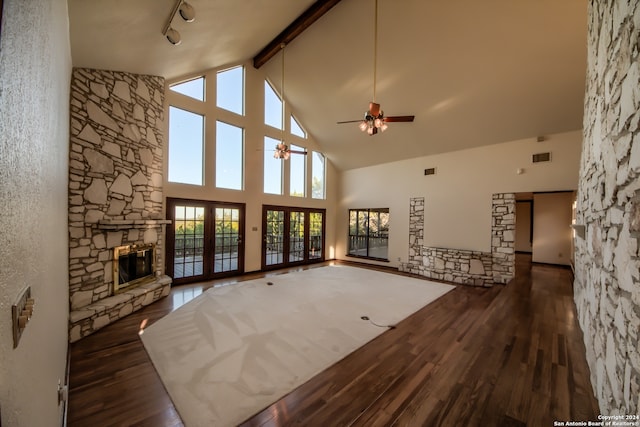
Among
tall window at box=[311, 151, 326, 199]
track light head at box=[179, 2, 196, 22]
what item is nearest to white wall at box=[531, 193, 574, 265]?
tall window at box=[311, 151, 326, 199]

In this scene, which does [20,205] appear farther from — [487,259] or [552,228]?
[552,228]

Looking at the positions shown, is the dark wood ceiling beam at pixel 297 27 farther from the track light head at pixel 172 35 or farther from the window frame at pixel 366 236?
the window frame at pixel 366 236

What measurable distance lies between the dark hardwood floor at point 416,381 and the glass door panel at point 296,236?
4.63 m

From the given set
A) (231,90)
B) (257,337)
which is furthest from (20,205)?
(231,90)

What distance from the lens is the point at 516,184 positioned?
552 centimetres

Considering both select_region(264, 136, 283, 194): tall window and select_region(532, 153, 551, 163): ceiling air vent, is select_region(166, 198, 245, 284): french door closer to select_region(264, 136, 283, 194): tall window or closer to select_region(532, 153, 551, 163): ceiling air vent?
select_region(264, 136, 283, 194): tall window

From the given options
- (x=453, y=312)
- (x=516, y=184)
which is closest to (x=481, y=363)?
(x=453, y=312)

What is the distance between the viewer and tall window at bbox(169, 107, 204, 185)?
537 cm

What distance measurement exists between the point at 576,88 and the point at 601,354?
4758 mm

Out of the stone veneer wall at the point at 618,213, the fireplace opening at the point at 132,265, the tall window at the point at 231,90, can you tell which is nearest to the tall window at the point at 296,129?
the tall window at the point at 231,90

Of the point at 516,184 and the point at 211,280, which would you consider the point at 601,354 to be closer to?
the point at 516,184

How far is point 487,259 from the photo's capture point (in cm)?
572

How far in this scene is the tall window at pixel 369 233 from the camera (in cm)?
801

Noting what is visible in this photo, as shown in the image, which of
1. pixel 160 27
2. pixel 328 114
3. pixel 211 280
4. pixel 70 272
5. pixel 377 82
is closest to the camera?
pixel 70 272
